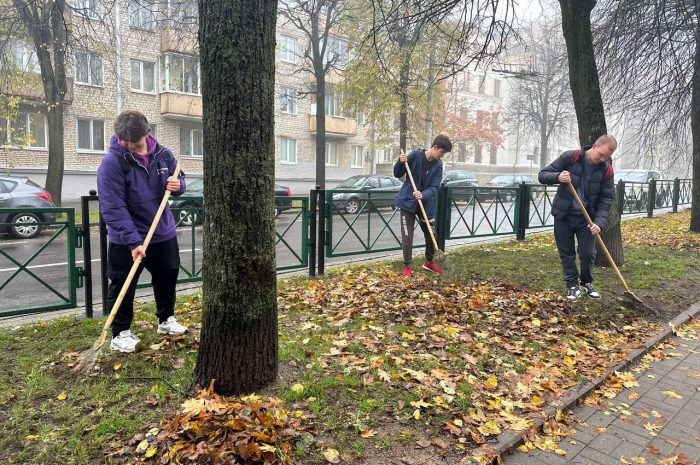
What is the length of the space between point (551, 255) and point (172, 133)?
21.4 meters

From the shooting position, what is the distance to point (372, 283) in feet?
20.6

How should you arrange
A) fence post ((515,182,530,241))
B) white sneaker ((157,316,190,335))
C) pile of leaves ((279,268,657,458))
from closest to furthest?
pile of leaves ((279,268,657,458)), white sneaker ((157,316,190,335)), fence post ((515,182,530,241))

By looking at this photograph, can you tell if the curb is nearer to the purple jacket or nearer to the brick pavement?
the brick pavement

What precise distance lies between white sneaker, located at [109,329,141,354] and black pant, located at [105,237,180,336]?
0.05 m

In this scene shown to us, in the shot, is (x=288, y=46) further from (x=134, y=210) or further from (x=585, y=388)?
(x=585, y=388)

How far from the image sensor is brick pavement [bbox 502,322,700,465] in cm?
275

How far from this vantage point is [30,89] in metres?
18.6

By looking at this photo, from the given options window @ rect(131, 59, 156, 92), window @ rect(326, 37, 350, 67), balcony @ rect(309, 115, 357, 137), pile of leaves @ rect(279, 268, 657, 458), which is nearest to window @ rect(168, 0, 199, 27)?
window @ rect(326, 37, 350, 67)

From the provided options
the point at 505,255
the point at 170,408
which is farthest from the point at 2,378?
the point at 505,255

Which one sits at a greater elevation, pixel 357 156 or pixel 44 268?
pixel 357 156

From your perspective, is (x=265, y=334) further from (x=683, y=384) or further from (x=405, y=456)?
(x=683, y=384)

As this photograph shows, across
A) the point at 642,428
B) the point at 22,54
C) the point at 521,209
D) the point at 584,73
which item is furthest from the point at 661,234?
the point at 22,54

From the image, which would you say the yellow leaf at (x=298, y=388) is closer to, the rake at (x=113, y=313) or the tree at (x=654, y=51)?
the rake at (x=113, y=313)

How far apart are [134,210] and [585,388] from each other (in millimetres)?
3465
